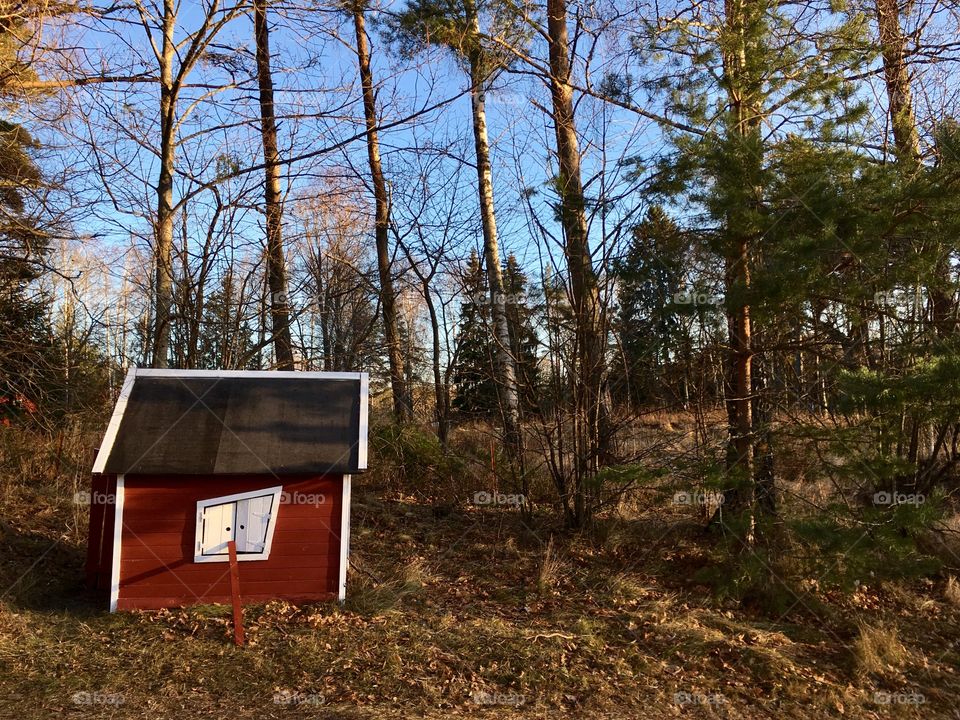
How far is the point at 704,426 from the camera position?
863 centimetres

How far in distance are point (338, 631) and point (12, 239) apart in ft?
27.5

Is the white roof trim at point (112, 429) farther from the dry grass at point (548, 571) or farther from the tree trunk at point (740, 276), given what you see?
the tree trunk at point (740, 276)

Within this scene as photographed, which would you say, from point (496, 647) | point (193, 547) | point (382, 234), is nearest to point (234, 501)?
point (193, 547)

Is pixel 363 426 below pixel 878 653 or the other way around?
the other way around

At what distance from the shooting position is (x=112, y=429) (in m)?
6.70

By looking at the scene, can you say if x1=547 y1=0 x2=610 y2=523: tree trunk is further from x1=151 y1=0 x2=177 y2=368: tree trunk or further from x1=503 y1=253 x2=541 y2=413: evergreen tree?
x1=151 y1=0 x2=177 y2=368: tree trunk

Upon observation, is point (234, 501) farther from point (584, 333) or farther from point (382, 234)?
point (382, 234)

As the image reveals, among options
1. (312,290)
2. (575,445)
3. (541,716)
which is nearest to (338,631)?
(541,716)

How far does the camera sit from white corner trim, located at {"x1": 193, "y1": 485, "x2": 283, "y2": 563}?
668cm

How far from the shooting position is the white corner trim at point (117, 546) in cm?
654

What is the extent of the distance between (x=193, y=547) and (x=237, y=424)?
1264 mm

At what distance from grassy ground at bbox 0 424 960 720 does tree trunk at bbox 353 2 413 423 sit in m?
4.91

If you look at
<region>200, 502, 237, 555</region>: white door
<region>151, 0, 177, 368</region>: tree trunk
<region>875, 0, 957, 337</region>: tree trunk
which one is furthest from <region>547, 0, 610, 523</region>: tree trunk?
<region>151, 0, 177, 368</region>: tree trunk

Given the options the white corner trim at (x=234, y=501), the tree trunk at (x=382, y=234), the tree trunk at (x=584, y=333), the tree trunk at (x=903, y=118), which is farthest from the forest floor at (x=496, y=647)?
the tree trunk at (x=382, y=234)
